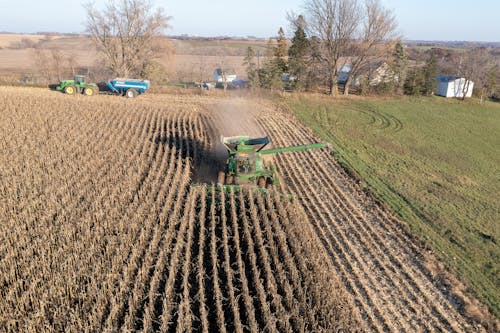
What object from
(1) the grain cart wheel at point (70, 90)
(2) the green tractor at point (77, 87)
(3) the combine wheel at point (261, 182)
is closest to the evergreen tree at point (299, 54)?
(2) the green tractor at point (77, 87)

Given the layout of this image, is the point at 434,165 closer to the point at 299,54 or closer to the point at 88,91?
the point at 299,54

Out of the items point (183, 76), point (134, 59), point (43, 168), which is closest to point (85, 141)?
point (43, 168)

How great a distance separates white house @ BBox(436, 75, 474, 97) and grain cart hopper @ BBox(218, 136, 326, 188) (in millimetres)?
41670

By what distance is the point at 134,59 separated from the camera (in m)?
40.5

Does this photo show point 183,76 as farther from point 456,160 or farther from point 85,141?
point 456,160

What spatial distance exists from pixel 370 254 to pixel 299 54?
3439 cm

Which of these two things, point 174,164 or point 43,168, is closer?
point 43,168

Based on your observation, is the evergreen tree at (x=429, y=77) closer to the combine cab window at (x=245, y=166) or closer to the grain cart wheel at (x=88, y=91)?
the grain cart wheel at (x=88, y=91)

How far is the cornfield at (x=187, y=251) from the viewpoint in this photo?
25.3 feet

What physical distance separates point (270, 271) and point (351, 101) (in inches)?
1295

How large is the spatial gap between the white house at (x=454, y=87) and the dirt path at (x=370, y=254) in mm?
36658

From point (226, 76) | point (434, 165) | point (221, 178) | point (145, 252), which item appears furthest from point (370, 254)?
point (226, 76)

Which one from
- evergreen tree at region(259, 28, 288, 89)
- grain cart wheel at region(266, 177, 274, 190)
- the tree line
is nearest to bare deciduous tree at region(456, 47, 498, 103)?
the tree line

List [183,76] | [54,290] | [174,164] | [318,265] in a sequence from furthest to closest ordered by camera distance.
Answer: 1. [183,76]
2. [174,164]
3. [318,265]
4. [54,290]
